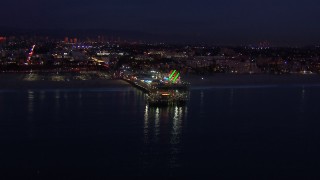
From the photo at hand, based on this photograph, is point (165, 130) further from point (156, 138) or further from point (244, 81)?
point (244, 81)

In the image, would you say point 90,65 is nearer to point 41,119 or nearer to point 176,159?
point 41,119

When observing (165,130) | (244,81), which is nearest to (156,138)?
(165,130)

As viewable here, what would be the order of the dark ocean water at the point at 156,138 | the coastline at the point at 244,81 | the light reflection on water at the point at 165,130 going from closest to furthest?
the dark ocean water at the point at 156,138
the light reflection on water at the point at 165,130
the coastline at the point at 244,81

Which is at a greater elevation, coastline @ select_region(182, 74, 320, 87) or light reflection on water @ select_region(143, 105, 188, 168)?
light reflection on water @ select_region(143, 105, 188, 168)

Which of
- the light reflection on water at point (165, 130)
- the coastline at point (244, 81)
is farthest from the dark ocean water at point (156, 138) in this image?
the coastline at point (244, 81)

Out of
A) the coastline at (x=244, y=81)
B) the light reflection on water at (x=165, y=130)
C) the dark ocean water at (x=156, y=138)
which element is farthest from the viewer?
the coastline at (x=244, y=81)

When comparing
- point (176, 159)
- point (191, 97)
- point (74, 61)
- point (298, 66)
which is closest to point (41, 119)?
point (176, 159)

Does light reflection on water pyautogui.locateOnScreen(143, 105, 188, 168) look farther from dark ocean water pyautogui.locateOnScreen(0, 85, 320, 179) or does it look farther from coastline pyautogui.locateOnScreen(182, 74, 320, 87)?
coastline pyautogui.locateOnScreen(182, 74, 320, 87)

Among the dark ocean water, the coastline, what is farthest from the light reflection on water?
the coastline

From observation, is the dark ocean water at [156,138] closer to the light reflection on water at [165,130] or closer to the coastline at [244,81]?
the light reflection on water at [165,130]
